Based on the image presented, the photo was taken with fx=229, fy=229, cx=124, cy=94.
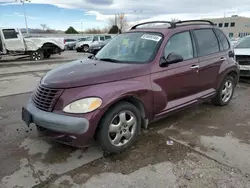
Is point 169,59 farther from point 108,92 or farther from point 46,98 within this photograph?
point 46,98

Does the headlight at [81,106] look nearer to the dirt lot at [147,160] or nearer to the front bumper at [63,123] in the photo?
the front bumper at [63,123]

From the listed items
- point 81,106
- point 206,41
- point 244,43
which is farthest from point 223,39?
point 244,43

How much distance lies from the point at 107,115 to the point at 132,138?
25.0 inches

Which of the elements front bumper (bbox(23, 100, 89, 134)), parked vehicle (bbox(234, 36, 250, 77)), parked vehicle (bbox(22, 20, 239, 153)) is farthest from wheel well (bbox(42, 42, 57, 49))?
front bumper (bbox(23, 100, 89, 134))

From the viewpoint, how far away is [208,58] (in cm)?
437

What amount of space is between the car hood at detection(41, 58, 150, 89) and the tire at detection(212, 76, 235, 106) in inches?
93.6

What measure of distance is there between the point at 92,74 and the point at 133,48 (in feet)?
3.62

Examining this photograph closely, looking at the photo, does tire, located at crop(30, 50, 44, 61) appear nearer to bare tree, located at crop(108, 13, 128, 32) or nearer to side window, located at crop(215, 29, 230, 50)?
side window, located at crop(215, 29, 230, 50)

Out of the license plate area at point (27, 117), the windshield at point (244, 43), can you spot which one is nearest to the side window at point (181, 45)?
the license plate area at point (27, 117)

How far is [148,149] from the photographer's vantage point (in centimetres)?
337

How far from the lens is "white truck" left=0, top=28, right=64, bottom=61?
14.3 meters

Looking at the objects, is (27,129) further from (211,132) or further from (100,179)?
(211,132)

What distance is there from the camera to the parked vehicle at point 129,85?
2.84 m

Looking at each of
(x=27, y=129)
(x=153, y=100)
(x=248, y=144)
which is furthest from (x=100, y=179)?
(x=248, y=144)
